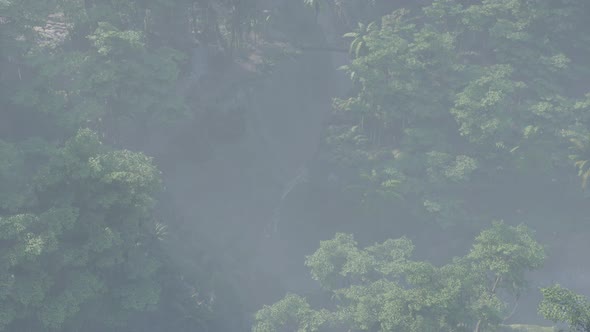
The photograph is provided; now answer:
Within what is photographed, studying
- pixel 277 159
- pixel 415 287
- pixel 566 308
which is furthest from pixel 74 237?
pixel 277 159

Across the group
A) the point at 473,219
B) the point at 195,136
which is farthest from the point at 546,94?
the point at 195,136

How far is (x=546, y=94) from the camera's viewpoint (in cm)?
4062

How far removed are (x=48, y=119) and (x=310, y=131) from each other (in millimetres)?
26133

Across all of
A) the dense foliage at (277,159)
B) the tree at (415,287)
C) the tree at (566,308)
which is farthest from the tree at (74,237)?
the tree at (566,308)

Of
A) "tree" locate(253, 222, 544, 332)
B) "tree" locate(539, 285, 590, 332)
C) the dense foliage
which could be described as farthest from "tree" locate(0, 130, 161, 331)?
"tree" locate(539, 285, 590, 332)

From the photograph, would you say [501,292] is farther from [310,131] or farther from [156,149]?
[156,149]

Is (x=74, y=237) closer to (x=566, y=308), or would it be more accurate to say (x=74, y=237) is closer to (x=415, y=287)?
(x=415, y=287)

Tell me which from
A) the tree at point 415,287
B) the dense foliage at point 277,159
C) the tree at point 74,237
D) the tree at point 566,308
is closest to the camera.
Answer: the tree at point 566,308

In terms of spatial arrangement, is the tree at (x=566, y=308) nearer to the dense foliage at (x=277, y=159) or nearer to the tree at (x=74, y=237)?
the dense foliage at (x=277, y=159)

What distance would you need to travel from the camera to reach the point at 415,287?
88.1 ft

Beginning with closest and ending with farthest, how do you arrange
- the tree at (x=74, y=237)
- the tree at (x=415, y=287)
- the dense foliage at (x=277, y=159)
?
the tree at (x=74, y=237), the tree at (x=415, y=287), the dense foliage at (x=277, y=159)

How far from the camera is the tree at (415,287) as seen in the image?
25.3m

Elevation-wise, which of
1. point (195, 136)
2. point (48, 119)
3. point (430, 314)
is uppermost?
point (48, 119)

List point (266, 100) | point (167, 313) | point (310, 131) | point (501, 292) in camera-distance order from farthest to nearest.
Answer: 1. point (310, 131)
2. point (266, 100)
3. point (501, 292)
4. point (167, 313)
